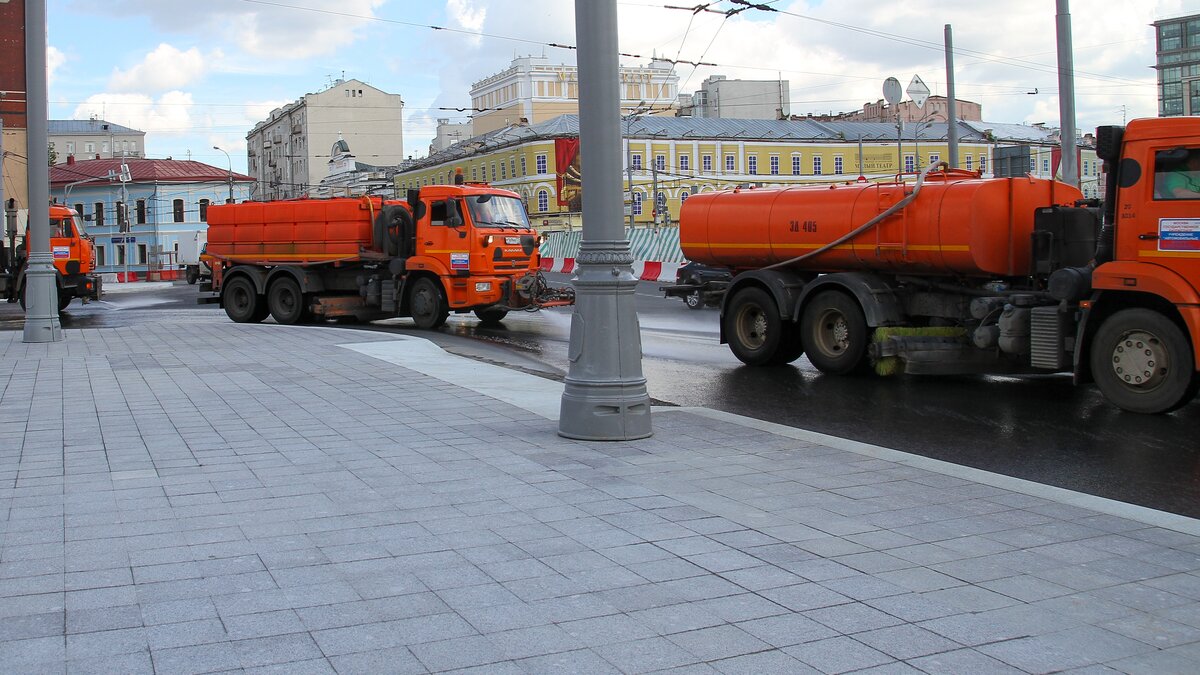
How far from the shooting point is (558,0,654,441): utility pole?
825 centimetres

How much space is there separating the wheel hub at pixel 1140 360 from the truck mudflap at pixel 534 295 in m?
12.6

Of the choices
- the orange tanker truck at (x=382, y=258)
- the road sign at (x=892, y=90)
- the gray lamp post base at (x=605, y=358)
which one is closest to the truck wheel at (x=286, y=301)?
the orange tanker truck at (x=382, y=258)

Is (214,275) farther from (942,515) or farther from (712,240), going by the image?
(942,515)

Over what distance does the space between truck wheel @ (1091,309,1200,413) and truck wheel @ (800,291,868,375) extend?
3089 millimetres

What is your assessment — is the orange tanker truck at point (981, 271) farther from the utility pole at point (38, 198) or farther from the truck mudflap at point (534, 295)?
the utility pole at point (38, 198)

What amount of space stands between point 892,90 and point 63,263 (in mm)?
23045

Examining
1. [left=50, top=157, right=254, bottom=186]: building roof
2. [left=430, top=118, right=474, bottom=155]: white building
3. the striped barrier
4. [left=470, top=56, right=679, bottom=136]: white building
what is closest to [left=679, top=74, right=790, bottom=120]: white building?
[left=470, top=56, right=679, bottom=136]: white building

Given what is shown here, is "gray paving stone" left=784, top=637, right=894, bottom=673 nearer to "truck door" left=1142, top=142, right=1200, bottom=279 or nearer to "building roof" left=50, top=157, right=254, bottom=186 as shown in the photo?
"truck door" left=1142, top=142, right=1200, bottom=279

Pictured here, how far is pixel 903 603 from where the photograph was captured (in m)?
4.53

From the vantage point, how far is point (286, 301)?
77.1ft

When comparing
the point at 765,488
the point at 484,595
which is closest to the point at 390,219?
the point at 765,488

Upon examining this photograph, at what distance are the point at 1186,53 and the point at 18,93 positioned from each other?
208 feet

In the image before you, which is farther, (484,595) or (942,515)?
(942,515)

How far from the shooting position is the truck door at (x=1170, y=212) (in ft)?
31.5
